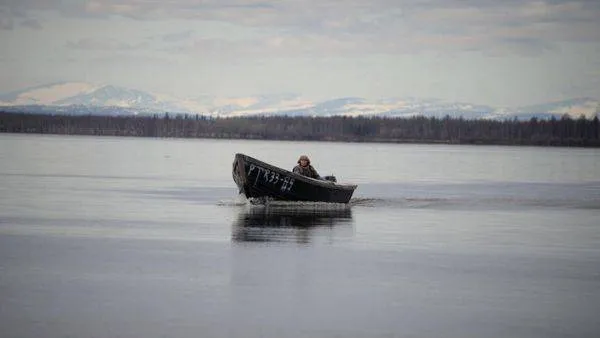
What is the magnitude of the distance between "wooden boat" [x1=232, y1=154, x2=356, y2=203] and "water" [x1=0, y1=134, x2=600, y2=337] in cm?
41

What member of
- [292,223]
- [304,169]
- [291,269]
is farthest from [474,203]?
[291,269]

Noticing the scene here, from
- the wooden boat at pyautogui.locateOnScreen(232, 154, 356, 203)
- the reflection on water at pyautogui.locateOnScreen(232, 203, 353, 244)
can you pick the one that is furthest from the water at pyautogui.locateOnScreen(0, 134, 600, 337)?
the wooden boat at pyautogui.locateOnScreen(232, 154, 356, 203)

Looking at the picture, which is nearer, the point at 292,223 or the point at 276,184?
the point at 292,223

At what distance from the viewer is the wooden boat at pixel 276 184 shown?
3688 cm

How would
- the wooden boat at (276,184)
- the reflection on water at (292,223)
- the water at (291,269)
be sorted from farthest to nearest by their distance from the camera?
the wooden boat at (276,184) → the reflection on water at (292,223) → the water at (291,269)

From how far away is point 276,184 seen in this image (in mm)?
36938

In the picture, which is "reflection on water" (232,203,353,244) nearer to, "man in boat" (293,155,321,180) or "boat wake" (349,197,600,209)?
"man in boat" (293,155,321,180)

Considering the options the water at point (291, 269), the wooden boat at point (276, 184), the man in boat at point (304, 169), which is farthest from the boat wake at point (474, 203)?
the wooden boat at point (276, 184)

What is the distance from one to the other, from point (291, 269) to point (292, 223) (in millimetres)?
9881

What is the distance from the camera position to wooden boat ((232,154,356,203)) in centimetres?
3688

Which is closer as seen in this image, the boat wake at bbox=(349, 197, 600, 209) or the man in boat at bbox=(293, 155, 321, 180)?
the man in boat at bbox=(293, 155, 321, 180)

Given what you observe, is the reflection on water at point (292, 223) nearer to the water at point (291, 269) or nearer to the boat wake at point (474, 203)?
the water at point (291, 269)

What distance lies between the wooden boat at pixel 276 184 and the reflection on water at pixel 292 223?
12.1 inches

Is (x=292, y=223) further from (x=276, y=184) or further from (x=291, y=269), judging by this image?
(x=291, y=269)
